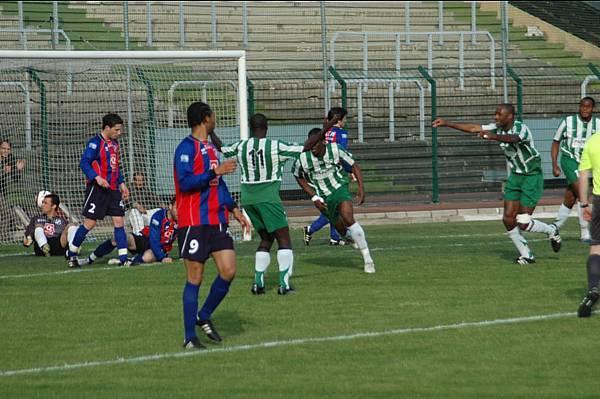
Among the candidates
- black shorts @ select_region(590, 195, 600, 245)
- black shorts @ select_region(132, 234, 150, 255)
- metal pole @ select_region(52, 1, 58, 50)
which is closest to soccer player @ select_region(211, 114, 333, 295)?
black shorts @ select_region(590, 195, 600, 245)

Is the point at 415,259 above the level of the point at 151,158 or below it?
below

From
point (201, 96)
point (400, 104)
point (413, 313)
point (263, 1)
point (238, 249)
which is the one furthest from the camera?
point (263, 1)

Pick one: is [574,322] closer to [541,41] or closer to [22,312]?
[22,312]

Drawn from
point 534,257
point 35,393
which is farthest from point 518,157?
point 35,393

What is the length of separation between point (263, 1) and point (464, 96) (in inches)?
245

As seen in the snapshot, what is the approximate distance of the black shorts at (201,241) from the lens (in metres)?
10.3

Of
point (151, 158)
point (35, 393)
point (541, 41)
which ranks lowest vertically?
point (35, 393)

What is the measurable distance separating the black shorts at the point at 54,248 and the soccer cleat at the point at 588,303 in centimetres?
940

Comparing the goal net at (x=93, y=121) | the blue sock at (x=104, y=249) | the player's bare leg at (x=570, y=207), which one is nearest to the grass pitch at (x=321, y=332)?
the blue sock at (x=104, y=249)

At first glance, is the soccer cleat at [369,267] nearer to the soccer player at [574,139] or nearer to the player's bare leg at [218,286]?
the soccer player at [574,139]

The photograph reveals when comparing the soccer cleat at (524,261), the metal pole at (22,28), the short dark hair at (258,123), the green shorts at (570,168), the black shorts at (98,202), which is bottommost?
the soccer cleat at (524,261)

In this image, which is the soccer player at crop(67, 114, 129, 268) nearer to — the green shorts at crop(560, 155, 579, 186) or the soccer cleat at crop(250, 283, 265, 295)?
the soccer cleat at crop(250, 283, 265, 295)

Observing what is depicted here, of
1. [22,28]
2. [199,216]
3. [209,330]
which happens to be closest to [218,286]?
[209,330]

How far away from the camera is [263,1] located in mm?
31406
